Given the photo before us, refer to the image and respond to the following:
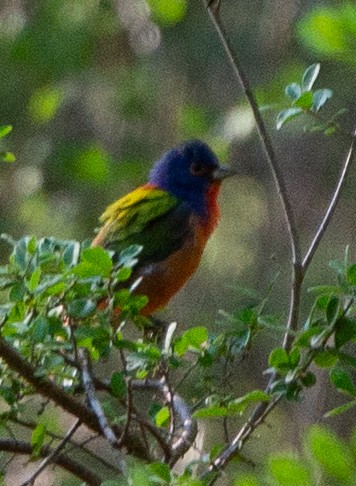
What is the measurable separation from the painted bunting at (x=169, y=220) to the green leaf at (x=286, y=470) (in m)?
2.79

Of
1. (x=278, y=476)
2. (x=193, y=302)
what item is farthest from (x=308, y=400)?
(x=278, y=476)

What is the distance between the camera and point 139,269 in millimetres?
4762

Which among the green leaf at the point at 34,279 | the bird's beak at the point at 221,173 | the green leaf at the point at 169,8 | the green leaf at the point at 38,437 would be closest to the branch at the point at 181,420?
the green leaf at the point at 38,437

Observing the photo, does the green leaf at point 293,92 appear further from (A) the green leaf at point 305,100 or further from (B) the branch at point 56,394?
(B) the branch at point 56,394

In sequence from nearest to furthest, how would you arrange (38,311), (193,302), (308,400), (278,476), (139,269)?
(278,476)
(38,311)
(139,269)
(308,400)
(193,302)

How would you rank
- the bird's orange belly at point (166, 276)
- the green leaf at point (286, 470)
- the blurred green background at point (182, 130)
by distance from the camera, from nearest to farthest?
the green leaf at point (286, 470) < the bird's orange belly at point (166, 276) < the blurred green background at point (182, 130)

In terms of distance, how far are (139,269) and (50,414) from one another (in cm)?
74

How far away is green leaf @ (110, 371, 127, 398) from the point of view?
7.70ft

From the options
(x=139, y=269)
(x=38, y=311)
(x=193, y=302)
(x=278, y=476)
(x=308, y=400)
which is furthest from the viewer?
(x=193, y=302)

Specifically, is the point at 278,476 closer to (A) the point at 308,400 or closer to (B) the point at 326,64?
(A) the point at 308,400

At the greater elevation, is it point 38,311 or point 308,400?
point 38,311

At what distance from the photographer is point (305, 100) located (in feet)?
7.59

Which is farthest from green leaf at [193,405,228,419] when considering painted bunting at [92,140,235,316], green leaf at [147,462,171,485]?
painted bunting at [92,140,235,316]

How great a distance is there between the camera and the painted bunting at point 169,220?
4602 millimetres
